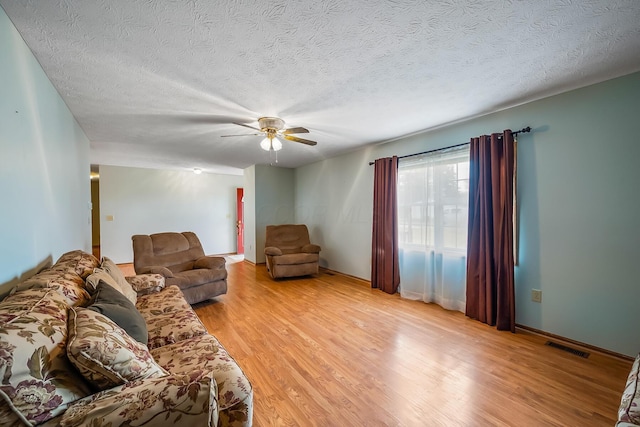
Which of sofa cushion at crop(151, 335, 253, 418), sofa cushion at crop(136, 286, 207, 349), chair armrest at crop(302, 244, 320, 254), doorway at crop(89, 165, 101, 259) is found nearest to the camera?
sofa cushion at crop(151, 335, 253, 418)

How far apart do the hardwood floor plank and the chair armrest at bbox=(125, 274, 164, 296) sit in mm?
649

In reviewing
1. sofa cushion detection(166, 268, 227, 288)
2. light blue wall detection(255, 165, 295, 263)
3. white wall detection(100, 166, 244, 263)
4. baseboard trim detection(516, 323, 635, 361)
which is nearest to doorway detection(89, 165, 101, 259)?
white wall detection(100, 166, 244, 263)

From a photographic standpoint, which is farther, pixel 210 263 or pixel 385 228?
pixel 385 228

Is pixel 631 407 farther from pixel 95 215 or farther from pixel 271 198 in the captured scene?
pixel 95 215

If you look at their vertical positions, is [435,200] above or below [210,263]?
above

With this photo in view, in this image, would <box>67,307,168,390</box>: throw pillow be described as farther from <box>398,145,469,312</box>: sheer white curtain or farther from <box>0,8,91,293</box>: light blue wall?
<box>398,145,469,312</box>: sheer white curtain

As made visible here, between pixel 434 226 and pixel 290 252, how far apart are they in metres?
2.72

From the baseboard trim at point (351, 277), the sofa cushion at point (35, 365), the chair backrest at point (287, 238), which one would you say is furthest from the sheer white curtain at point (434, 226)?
the sofa cushion at point (35, 365)

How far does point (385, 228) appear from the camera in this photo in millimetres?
3951

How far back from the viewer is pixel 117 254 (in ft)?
19.8

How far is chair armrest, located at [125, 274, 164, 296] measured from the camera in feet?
8.12

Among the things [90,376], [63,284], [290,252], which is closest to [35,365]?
[90,376]

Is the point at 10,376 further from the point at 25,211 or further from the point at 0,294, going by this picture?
the point at 25,211

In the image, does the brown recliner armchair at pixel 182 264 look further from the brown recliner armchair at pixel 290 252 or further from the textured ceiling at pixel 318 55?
the textured ceiling at pixel 318 55
